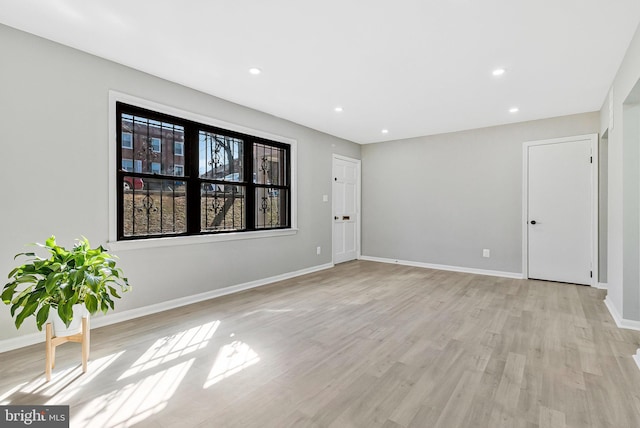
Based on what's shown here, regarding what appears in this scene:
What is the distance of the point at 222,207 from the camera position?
164 inches

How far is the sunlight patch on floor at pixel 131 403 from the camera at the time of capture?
1665 mm

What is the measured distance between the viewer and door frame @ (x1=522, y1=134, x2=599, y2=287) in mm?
4355

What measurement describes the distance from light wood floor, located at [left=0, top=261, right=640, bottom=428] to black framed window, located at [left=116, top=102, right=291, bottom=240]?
1.02 metres

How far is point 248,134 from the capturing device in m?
4.39

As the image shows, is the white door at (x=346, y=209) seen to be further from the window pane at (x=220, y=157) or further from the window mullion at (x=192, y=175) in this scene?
the window mullion at (x=192, y=175)

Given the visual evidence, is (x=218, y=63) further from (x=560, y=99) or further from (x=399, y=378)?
(x=560, y=99)

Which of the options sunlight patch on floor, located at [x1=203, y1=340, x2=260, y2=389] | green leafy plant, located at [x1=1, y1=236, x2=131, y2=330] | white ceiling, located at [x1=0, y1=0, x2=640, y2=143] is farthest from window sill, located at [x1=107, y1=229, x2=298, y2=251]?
white ceiling, located at [x1=0, y1=0, x2=640, y2=143]

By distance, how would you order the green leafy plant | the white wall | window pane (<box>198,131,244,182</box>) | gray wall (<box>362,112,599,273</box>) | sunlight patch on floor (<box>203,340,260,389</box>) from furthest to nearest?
1. gray wall (<box>362,112,599,273</box>)
2. window pane (<box>198,131,244,182</box>)
3. the white wall
4. sunlight patch on floor (<box>203,340,260,389</box>)
5. the green leafy plant

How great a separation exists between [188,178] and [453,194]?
4.33m

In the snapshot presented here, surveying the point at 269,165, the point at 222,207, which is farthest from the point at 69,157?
the point at 269,165

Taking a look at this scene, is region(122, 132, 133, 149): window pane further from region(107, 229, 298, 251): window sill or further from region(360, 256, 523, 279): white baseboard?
region(360, 256, 523, 279): white baseboard

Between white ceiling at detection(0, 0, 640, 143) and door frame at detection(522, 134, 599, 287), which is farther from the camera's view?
door frame at detection(522, 134, 599, 287)

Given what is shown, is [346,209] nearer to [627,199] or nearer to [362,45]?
[362,45]

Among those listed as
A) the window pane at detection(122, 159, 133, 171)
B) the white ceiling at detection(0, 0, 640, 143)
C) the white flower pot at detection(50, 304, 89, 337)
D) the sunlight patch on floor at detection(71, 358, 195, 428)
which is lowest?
the sunlight patch on floor at detection(71, 358, 195, 428)
